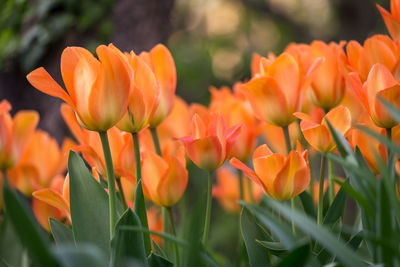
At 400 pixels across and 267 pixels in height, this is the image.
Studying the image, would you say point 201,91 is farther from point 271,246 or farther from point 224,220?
point 271,246

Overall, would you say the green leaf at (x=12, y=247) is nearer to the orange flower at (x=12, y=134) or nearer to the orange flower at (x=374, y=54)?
the orange flower at (x=12, y=134)

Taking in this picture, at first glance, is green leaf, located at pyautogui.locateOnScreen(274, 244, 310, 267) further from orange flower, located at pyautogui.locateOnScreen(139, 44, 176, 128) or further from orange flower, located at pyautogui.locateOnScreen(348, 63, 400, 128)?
orange flower, located at pyautogui.locateOnScreen(139, 44, 176, 128)

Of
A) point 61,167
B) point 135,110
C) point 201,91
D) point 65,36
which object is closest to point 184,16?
point 201,91

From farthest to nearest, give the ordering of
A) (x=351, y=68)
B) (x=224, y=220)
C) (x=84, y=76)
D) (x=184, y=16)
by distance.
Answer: (x=184, y=16)
(x=224, y=220)
(x=351, y=68)
(x=84, y=76)

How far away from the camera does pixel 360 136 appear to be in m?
0.60

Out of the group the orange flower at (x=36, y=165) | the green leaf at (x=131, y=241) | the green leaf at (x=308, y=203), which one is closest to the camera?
the green leaf at (x=131, y=241)

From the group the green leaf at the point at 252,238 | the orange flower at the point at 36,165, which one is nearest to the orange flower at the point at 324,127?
the green leaf at the point at 252,238

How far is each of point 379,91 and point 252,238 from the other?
22cm

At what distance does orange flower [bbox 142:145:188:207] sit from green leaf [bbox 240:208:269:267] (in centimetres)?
10

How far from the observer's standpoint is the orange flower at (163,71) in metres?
0.68

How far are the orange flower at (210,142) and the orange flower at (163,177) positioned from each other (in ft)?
0.10

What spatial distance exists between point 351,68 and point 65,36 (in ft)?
4.59

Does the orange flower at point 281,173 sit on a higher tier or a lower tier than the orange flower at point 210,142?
lower

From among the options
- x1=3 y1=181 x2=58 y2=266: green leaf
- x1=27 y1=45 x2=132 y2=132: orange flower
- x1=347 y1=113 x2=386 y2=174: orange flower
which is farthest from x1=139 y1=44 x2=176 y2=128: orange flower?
x1=3 y1=181 x2=58 y2=266: green leaf
